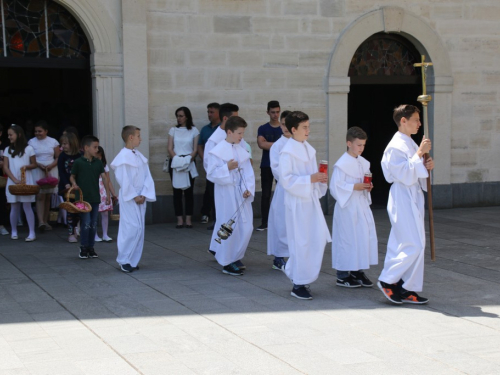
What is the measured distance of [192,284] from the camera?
7969mm

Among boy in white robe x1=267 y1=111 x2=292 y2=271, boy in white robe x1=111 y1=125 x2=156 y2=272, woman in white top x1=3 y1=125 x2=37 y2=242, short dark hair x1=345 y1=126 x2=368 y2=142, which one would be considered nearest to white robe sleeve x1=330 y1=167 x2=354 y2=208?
short dark hair x1=345 y1=126 x2=368 y2=142

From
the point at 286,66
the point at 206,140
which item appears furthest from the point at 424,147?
the point at 286,66

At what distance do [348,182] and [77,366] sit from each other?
11.5 ft

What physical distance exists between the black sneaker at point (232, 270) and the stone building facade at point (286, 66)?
403 centimetres

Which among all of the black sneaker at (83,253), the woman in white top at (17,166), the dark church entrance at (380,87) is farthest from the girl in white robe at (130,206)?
the dark church entrance at (380,87)

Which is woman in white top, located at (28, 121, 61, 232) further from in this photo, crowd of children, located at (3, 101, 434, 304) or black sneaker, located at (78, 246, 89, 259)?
black sneaker, located at (78, 246, 89, 259)

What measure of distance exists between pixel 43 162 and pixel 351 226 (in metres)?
5.43

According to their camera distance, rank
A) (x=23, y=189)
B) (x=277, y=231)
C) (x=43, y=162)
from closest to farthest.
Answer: (x=277, y=231) → (x=23, y=189) → (x=43, y=162)

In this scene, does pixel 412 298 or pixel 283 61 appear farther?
pixel 283 61

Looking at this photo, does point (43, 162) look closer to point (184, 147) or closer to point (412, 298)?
point (184, 147)

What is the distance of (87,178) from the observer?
379 inches

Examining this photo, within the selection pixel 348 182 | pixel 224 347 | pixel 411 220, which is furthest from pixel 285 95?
pixel 224 347

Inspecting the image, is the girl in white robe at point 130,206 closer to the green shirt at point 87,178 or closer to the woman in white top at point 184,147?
the green shirt at point 87,178

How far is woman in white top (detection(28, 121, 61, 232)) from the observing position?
11477 millimetres
